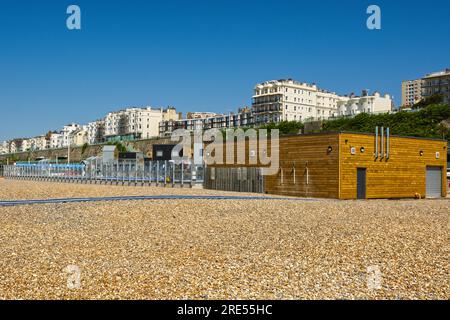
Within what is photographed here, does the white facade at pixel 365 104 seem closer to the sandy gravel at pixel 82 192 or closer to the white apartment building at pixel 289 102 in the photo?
the white apartment building at pixel 289 102

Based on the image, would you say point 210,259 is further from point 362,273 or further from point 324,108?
point 324,108

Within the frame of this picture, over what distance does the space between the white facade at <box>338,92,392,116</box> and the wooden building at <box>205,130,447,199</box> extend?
358 ft

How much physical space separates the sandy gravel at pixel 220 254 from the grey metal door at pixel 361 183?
11055 millimetres

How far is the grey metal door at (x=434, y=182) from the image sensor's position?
34.7 meters

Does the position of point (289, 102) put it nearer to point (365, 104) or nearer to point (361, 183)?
point (365, 104)

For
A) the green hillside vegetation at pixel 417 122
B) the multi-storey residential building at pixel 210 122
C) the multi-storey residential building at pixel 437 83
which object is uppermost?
the multi-storey residential building at pixel 437 83

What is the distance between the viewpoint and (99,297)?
724 centimetres

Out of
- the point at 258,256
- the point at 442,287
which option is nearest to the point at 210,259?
the point at 258,256

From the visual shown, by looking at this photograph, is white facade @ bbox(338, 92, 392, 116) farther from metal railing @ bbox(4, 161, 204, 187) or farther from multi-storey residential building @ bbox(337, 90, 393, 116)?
metal railing @ bbox(4, 161, 204, 187)

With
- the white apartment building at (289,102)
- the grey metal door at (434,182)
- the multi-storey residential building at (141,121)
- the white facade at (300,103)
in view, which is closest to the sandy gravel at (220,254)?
the grey metal door at (434,182)

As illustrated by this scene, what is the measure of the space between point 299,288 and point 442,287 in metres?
2.30

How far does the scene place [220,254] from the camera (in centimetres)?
1054

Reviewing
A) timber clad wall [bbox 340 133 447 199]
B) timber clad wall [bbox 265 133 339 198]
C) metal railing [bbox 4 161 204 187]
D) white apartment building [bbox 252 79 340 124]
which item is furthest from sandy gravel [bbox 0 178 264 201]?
white apartment building [bbox 252 79 340 124]
